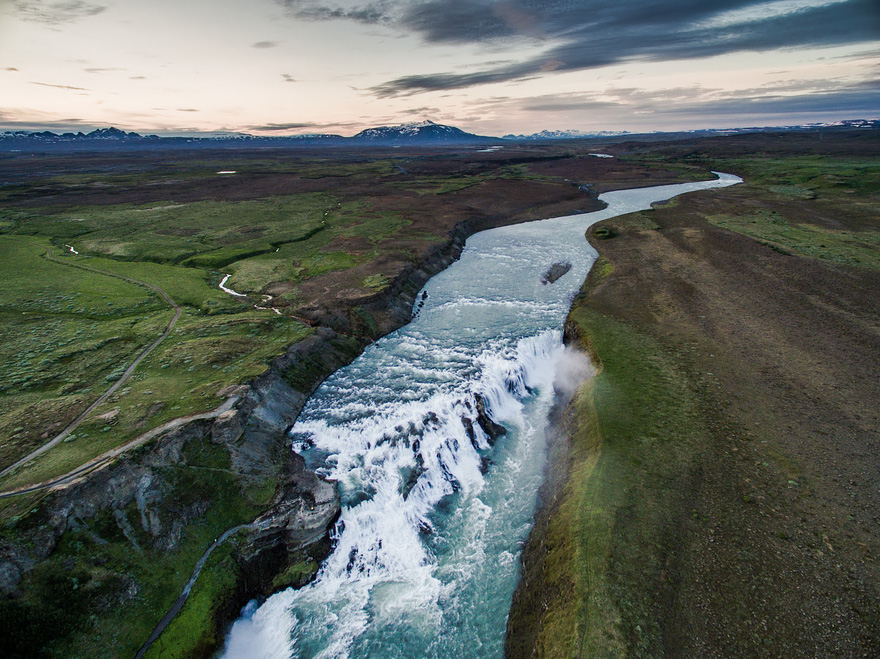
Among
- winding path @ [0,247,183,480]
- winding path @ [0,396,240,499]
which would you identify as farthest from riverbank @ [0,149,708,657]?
winding path @ [0,247,183,480]

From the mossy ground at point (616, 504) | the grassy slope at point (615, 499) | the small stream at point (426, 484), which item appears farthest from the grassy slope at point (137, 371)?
the grassy slope at point (615, 499)

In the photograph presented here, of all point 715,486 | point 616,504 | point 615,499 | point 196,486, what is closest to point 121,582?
point 196,486

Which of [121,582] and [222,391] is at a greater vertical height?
[222,391]

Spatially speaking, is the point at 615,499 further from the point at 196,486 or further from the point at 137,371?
the point at 137,371

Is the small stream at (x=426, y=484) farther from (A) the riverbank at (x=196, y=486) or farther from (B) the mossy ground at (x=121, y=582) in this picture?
(B) the mossy ground at (x=121, y=582)

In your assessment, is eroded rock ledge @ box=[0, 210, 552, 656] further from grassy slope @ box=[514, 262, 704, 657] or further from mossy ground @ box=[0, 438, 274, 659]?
grassy slope @ box=[514, 262, 704, 657]
